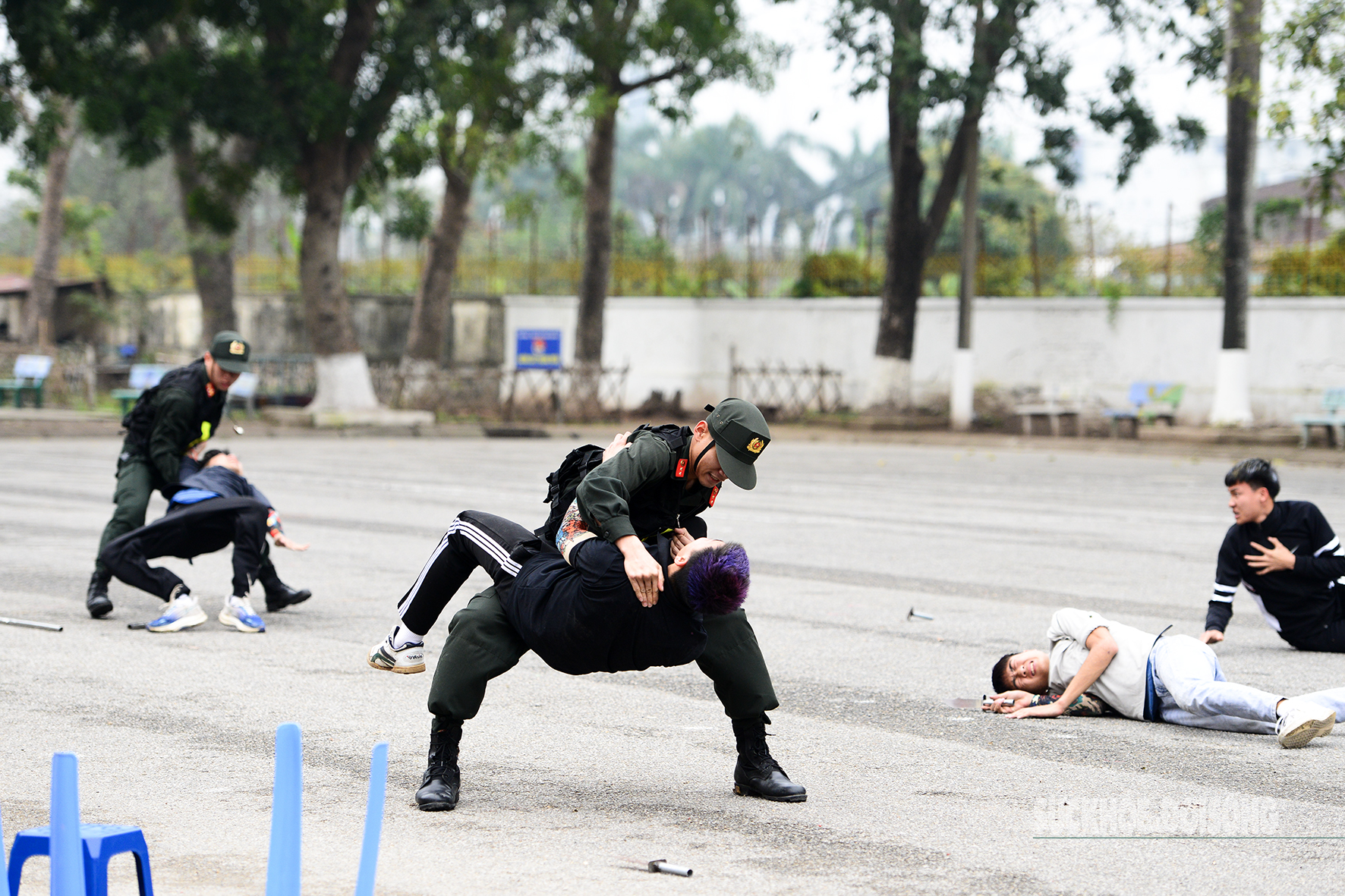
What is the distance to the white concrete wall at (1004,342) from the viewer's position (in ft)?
89.1

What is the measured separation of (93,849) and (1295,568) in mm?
6188

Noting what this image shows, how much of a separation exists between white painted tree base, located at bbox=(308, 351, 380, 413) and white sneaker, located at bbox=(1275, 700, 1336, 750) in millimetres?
23526

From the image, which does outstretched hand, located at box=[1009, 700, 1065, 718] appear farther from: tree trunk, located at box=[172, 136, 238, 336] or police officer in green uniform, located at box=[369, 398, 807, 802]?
tree trunk, located at box=[172, 136, 238, 336]

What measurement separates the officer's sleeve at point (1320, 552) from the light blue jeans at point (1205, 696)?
4.98 feet

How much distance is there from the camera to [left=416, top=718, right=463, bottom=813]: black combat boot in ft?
16.1

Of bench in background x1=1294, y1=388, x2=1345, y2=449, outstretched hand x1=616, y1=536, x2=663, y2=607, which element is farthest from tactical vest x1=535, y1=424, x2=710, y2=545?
bench in background x1=1294, y1=388, x2=1345, y2=449

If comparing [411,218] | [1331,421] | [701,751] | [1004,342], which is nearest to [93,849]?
[701,751]

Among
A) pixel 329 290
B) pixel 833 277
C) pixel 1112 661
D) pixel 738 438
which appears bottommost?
pixel 1112 661

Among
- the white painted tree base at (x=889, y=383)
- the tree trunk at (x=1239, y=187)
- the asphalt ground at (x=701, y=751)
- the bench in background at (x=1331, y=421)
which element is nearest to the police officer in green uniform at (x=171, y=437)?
the asphalt ground at (x=701, y=751)

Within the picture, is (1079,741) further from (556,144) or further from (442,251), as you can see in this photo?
(442,251)

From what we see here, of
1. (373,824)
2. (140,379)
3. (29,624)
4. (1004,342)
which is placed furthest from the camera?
(1004,342)

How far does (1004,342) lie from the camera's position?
30.8 m

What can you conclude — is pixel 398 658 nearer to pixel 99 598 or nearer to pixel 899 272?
pixel 99 598

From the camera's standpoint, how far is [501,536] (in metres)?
5.23
